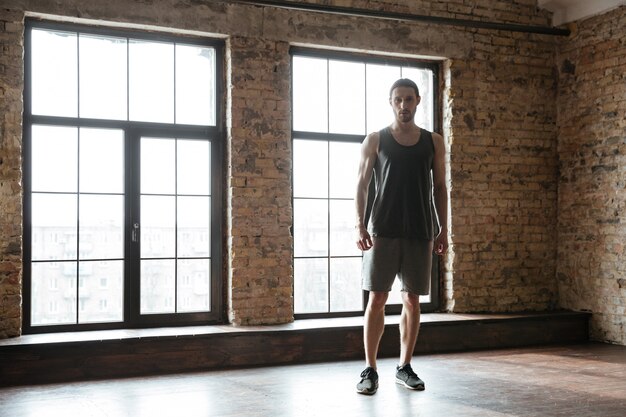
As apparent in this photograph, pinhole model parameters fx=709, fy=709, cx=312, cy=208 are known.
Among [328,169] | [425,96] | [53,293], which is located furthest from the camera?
[425,96]

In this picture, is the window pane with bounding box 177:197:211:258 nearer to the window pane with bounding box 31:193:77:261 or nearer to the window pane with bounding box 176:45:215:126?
the window pane with bounding box 176:45:215:126

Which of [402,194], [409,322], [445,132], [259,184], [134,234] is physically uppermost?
[445,132]

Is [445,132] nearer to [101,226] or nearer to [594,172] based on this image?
[594,172]

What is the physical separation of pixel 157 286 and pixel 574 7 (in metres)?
4.72

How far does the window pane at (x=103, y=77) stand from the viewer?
18.3 ft

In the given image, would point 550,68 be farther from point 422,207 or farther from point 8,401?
point 8,401

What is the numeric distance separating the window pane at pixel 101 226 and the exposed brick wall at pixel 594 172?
428 centimetres

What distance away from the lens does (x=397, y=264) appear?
428cm

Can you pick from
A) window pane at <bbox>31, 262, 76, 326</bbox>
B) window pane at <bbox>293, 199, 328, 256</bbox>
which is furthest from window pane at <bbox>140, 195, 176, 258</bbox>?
window pane at <bbox>293, 199, 328, 256</bbox>

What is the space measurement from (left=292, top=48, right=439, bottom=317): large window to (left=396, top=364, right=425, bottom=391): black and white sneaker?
5.88 ft

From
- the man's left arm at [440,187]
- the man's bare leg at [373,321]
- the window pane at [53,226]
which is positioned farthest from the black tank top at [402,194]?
the window pane at [53,226]

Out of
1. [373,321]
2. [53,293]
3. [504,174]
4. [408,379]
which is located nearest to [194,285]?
[53,293]

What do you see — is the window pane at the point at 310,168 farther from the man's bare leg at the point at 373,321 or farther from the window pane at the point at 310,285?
the man's bare leg at the point at 373,321

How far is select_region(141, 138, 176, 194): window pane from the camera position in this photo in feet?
18.9
